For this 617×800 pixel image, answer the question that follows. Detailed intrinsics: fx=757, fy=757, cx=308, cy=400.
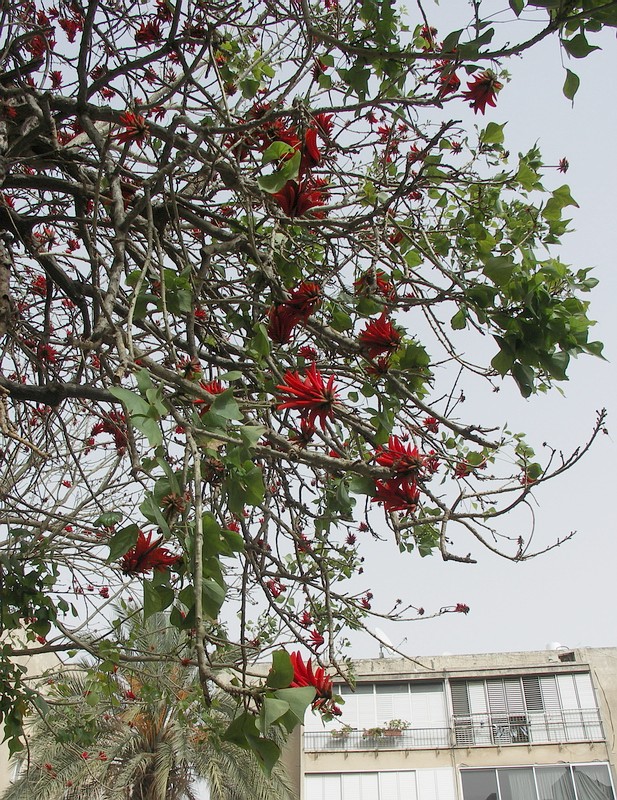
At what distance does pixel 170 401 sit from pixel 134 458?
11.4 inches

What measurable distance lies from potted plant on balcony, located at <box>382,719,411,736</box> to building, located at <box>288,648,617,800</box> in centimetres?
3

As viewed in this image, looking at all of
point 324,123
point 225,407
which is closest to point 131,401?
point 225,407

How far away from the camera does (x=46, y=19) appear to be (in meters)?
3.61

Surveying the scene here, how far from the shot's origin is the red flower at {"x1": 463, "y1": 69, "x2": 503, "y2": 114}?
232 centimetres

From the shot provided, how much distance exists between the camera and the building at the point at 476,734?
17.0 m

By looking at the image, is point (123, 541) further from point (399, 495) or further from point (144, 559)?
point (399, 495)

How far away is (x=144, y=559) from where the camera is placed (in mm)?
1583

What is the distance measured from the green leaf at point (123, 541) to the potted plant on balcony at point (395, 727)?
17.5 metres

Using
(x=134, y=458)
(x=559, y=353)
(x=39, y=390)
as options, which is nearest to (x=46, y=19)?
(x=39, y=390)

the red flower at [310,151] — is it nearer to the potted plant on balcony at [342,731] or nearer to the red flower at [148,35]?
the red flower at [148,35]

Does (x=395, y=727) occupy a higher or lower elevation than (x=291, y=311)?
higher

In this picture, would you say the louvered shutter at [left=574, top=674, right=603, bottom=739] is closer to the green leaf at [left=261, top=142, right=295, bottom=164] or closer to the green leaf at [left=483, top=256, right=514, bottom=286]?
the green leaf at [left=483, top=256, right=514, bottom=286]

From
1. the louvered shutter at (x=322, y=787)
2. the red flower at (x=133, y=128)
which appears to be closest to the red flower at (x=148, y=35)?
the red flower at (x=133, y=128)

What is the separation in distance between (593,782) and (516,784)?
5.46 ft
